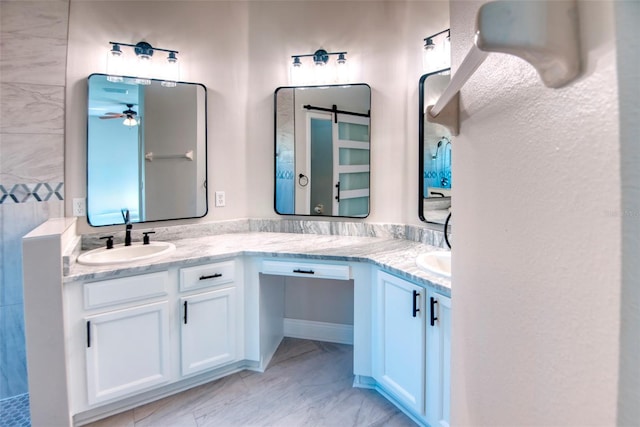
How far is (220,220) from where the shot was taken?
8.93 feet

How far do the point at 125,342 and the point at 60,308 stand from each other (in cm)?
38

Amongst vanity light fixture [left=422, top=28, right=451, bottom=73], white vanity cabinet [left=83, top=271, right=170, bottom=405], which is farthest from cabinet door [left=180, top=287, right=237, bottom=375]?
vanity light fixture [left=422, top=28, right=451, bottom=73]

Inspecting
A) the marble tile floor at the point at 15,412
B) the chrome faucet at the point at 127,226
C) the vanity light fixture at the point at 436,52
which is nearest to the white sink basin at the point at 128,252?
the chrome faucet at the point at 127,226

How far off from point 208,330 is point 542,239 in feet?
6.82

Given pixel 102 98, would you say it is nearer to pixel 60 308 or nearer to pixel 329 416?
pixel 60 308

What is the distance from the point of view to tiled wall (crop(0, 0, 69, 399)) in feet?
6.46

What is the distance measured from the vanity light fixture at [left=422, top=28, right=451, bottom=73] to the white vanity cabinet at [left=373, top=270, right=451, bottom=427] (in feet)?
4.40

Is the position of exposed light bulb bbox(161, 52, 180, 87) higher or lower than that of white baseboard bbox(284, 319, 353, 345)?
higher

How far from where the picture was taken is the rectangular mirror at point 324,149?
2.58m

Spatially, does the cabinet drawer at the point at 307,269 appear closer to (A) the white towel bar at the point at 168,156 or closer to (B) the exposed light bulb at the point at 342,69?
(A) the white towel bar at the point at 168,156

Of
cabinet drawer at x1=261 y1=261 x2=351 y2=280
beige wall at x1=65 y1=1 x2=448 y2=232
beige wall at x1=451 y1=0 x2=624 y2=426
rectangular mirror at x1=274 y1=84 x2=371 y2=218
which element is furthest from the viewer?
rectangular mirror at x1=274 y1=84 x2=371 y2=218

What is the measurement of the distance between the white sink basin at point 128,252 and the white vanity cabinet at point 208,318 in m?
0.26

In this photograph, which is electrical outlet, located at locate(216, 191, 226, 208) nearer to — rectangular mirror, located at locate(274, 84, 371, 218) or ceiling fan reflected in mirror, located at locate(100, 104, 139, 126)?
rectangular mirror, located at locate(274, 84, 371, 218)

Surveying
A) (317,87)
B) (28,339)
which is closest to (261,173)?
(317,87)
